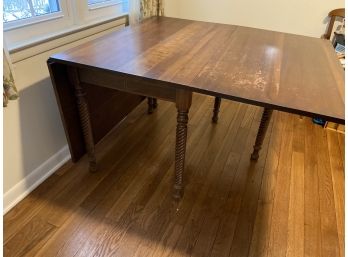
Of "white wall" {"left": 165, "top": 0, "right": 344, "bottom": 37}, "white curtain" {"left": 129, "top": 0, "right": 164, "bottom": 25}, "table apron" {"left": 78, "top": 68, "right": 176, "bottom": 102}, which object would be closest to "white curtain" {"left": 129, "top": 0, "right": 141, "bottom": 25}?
"white curtain" {"left": 129, "top": 0, "right": 164, "bottom": 25}

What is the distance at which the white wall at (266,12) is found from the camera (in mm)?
2334

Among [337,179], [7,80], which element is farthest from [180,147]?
[337,179]

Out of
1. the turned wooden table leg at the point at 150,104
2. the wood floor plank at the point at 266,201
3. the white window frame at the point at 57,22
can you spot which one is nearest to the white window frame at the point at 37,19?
the white window frame at the point at 57,22

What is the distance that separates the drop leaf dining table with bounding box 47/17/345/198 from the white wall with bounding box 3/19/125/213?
0.55ft

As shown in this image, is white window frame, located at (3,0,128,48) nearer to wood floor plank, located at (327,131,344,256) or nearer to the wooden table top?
the wooden table top

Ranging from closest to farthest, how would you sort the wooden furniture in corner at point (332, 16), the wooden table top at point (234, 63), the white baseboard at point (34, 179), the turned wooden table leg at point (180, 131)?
the wooden table top at point (234, 63), the turned wooden table leg at point (180, 131), the white baseboard at point (34, 179), the wooden furniture in corner at point (332, 16)

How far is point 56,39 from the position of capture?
1410 mm

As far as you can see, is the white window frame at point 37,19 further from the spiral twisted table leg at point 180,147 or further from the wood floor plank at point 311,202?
the wood floor plank at point 311,202

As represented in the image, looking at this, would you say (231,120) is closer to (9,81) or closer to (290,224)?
(290,224)

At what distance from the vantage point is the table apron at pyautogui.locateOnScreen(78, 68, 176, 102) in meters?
1.08

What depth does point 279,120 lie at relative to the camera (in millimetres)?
2328

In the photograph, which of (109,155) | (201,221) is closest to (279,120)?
(201,221)

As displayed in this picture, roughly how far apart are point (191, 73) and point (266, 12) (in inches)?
72.9

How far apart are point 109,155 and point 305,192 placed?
1320 millimetres
